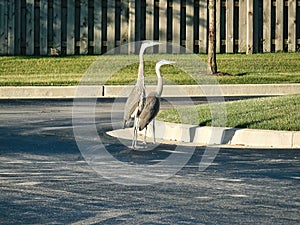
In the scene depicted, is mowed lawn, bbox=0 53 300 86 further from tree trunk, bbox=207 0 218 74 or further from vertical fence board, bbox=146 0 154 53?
vertical fence board, bbox=146 0 154 53

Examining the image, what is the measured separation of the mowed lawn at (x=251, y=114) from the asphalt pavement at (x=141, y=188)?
1121 mm

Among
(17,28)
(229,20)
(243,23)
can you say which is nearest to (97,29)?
(17,28)

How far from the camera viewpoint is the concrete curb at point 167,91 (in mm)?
21875

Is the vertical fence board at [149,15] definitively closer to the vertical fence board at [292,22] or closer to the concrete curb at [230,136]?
the vertical fence board at [292,22]

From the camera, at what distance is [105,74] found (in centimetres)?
2442

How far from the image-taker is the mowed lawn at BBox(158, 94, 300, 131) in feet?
47.9

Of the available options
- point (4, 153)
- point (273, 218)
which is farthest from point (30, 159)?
point (273, 218)

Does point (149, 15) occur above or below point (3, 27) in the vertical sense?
above

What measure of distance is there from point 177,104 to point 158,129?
15.8ft

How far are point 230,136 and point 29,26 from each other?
1288cm

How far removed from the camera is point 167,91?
72.9 feet

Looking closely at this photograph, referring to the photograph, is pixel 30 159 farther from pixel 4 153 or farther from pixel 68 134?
pixel 68 134

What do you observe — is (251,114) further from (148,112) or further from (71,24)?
(71,24)

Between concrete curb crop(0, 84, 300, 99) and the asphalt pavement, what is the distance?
6.98 m
